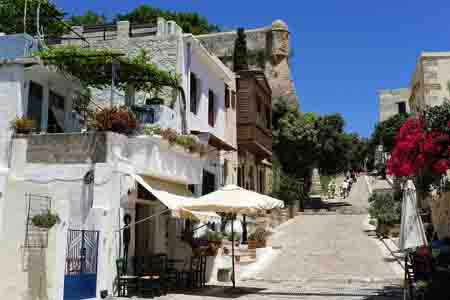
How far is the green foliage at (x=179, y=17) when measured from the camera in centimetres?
5509

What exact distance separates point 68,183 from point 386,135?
6031 cm

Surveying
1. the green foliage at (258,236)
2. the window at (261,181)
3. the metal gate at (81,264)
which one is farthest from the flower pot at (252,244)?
the metal gate at (81,264)

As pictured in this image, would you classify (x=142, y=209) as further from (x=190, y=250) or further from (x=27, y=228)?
(x=27, y=228)

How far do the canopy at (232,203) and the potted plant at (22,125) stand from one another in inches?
194

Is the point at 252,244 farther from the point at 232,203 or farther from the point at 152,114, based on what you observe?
the point at 232,203

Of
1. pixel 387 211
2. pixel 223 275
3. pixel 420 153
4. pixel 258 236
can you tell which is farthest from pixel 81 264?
pixel 387 211

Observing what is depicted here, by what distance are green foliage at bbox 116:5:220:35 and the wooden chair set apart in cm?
4344

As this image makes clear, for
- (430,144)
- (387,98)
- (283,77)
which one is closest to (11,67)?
(430,144)

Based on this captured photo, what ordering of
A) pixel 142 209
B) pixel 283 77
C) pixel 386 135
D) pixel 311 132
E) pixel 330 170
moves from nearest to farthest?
1. pixel 142 209
2. pixel 311 132
3. pixel 330 170
4. pixel 283 77
5. pixel 386 135

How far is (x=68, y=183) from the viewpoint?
1416 centimetres

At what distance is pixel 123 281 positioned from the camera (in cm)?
1351

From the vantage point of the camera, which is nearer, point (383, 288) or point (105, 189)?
point (105, 189)

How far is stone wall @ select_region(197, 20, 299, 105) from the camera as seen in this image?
5094 cm

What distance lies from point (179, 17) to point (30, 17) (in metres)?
27.5
